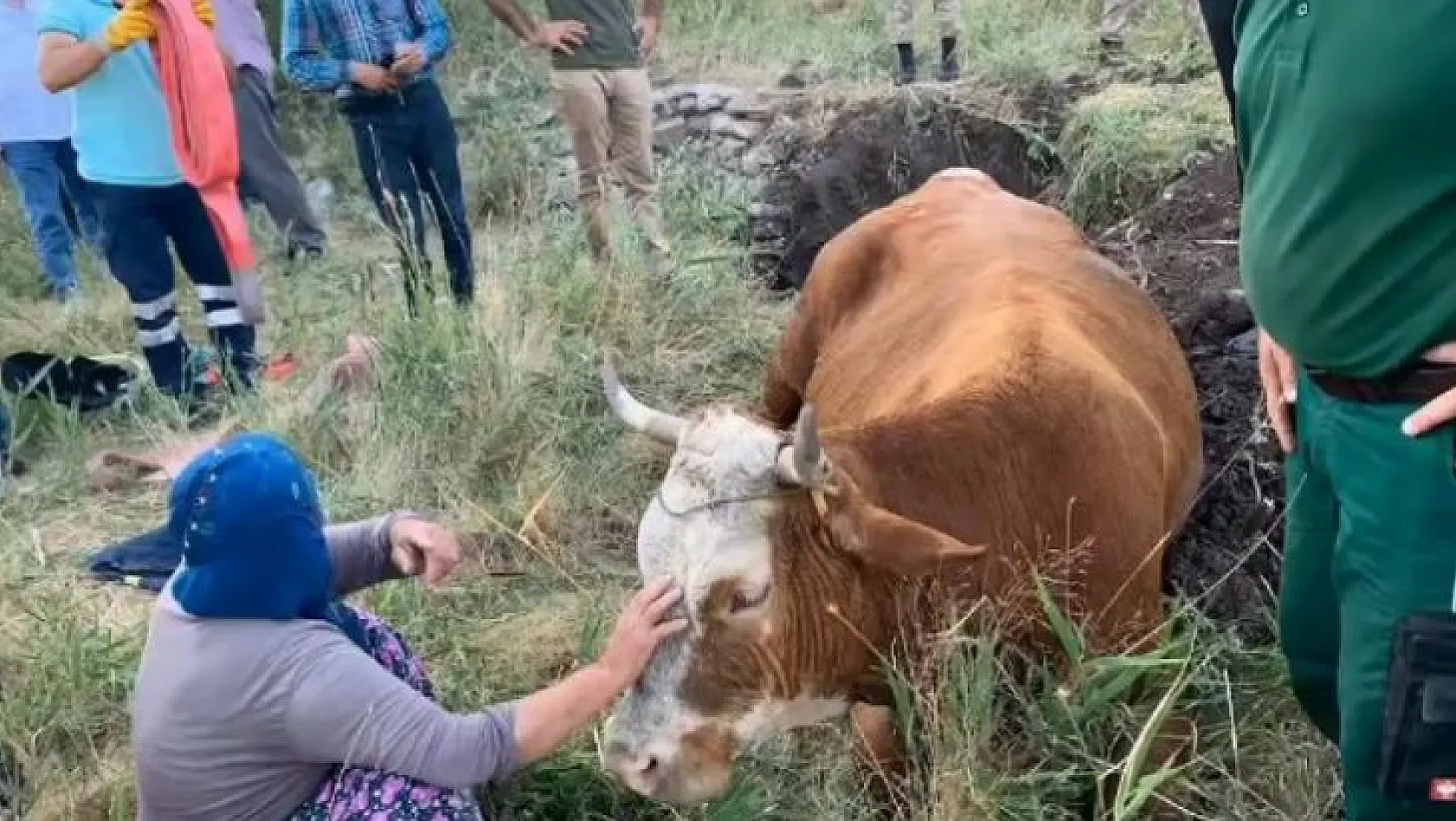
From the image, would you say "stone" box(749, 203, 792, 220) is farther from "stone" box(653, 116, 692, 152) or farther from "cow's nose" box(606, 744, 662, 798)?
"cow's nose" box(606, 744, 662, 798)

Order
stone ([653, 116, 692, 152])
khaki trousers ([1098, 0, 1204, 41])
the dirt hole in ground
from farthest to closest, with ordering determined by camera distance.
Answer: stone ([653, 116, 692, 152]), khaki trousers ([1098, 0, 1204, 41]), the dirt hole in ground

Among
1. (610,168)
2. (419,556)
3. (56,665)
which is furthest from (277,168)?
(419,556)

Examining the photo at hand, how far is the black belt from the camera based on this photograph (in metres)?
2.37

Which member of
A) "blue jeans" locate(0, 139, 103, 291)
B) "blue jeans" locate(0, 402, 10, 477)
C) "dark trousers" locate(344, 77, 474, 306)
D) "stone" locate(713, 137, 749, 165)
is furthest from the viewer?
"stone" locate(713, 137, 749, 165)

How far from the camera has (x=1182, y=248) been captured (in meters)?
6.72

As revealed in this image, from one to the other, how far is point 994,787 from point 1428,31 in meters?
1.77

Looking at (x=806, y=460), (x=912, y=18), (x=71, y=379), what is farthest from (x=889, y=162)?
(x=806, y=460)

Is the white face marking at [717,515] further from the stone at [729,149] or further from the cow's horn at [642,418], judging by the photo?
the stone at [729,149]

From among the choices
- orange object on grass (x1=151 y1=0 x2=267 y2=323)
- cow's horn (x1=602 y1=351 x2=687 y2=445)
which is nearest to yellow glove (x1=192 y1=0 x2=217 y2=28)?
orange object on grass (x1=151 y1=0 x2=267 y2=323)

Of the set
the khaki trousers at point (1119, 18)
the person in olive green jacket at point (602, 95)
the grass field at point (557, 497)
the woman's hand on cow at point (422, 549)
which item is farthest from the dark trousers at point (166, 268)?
the khaki trousers at point (1119, 18)

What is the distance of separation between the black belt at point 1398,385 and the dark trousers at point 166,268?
473 cm

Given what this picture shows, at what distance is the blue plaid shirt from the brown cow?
2.93 m

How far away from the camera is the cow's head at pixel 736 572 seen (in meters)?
3.14

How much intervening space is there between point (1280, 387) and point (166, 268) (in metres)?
4.84
